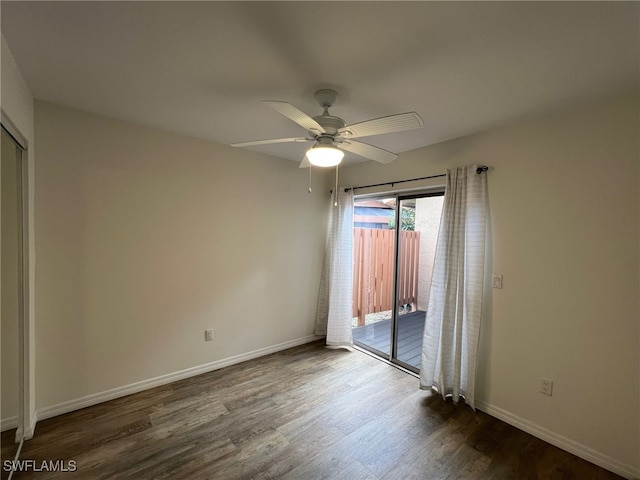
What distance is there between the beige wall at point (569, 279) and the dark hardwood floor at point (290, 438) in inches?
9.8

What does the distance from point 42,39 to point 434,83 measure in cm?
209

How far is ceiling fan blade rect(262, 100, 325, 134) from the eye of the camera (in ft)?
4.38

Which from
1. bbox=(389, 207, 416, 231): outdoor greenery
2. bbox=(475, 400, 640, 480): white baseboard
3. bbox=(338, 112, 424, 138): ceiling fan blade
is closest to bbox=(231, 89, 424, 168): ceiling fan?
bbox=(338, 112, 424, 138): ceiling fan blade

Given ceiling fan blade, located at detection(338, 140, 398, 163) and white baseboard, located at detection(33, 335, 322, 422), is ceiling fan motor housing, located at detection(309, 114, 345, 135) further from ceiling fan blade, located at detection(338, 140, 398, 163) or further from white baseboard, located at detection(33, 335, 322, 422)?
white baseboard, located at detection(33, 335, 322, 422)

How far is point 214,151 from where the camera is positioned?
2.83 m

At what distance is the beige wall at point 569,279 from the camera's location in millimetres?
1723

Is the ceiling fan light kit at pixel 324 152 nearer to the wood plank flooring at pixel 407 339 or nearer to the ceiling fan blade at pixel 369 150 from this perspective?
the ceiling fan blade at pixel 369 150

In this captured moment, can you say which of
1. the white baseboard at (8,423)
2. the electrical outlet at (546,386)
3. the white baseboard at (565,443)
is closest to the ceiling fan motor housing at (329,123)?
the electrical outlet at (546,386)

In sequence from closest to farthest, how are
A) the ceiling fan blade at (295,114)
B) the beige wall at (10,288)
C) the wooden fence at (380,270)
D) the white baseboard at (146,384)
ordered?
the ceiling fan blade at (295,114) → the beige wall at (10,288) → the white baseboard at (146,384) → the wooden fence at (380,270)

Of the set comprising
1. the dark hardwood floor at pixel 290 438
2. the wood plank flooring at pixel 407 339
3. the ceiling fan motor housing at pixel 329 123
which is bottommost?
the dark hardwood floor at pixel 290 438

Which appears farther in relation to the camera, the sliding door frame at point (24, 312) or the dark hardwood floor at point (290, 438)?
the sliding door frame at point (24, 312)

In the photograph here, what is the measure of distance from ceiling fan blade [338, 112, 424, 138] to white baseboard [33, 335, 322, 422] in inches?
105

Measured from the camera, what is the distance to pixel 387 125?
4.76 feet

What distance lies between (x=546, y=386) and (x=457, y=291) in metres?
0.88
